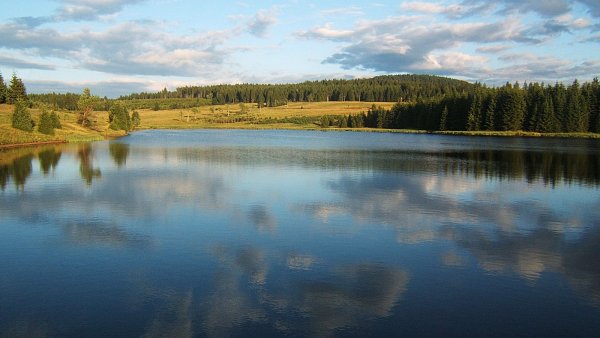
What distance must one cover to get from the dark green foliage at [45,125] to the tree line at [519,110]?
315 ft

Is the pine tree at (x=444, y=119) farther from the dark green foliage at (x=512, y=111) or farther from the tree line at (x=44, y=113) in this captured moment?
the tree line at (x=44, y=113)

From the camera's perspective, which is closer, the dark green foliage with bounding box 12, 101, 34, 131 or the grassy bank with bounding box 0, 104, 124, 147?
the grassy bank with bounding box 0, 104, 124, 147

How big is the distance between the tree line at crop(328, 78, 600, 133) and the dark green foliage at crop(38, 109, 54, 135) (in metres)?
96.0

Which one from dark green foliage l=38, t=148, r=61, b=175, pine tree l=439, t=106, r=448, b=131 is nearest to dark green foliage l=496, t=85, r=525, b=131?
pine tree l=439, t=106, r=448, b=131

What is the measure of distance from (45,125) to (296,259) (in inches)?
2871

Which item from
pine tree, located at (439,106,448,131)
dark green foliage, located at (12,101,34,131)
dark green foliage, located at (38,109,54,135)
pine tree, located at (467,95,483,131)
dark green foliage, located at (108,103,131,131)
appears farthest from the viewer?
pine tree, located at (439,106,448,131)

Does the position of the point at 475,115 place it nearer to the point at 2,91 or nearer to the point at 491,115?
the point at 491,115

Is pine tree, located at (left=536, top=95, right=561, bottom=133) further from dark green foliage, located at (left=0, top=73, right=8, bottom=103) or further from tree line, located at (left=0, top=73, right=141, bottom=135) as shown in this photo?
dark green foliage, located at (left=0, top=73, right=8, bottom=103)

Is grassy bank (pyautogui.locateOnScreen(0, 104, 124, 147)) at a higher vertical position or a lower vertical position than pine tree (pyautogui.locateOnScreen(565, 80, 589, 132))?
lower

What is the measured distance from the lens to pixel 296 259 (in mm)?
16062

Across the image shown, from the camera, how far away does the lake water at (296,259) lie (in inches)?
455

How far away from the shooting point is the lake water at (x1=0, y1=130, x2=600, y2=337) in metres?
11.6

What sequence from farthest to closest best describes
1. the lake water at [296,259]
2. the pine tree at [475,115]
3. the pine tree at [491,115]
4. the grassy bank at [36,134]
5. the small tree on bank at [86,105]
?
the pine tree at [475,115] < the pine tree at [491,115] < the small tree on bank at [86,105] < the grassy bank at [36,134] < the lake water at [296,259]

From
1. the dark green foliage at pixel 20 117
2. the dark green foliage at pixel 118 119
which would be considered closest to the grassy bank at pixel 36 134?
the dark green foliage at pixel 20 117
